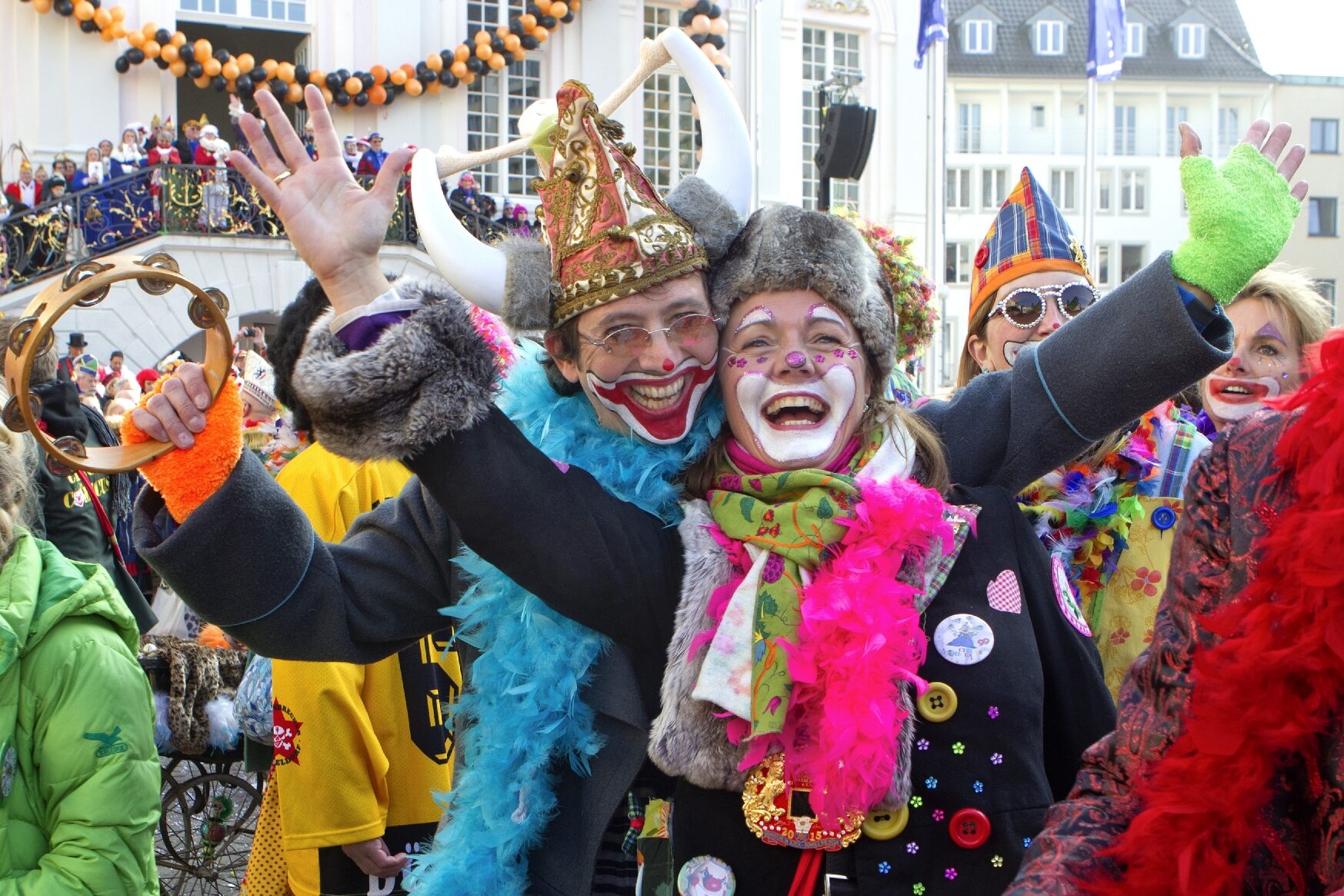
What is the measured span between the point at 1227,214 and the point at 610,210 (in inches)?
41.0

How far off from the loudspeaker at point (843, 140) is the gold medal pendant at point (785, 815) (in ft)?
26.5

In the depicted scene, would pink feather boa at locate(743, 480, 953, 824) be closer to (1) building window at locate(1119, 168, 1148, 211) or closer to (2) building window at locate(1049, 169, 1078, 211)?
(2) building window at locate(1049, 169, 1078, 211)

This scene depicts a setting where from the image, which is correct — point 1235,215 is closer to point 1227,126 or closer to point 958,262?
point 958,262

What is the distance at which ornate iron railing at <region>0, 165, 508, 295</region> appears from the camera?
14.9 metres

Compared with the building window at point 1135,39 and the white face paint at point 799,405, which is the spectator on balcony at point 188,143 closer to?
the white face paint at point 799,405

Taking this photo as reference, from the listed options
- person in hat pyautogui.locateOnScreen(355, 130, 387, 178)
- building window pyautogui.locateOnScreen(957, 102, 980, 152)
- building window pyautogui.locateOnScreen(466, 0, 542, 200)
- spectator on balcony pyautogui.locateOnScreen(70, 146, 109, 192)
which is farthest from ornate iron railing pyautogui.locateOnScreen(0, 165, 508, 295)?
building window pyautogui.locateOnScreen(957, 102, 980, 152)

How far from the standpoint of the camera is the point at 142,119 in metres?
17.6

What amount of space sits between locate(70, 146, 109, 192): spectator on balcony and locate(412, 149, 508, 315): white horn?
14358 mm

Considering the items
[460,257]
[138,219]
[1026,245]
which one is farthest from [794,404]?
[138,219]

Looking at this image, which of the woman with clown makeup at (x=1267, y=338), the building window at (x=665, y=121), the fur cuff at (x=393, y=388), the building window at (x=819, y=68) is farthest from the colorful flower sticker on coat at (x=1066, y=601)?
the building window at (x=819, y=68)

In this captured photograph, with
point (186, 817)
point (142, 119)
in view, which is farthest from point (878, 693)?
point (142, 119)

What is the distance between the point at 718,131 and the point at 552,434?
0.67 m

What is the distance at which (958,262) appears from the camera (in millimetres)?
44938

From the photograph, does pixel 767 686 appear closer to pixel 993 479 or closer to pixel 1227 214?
pixel 993 479
